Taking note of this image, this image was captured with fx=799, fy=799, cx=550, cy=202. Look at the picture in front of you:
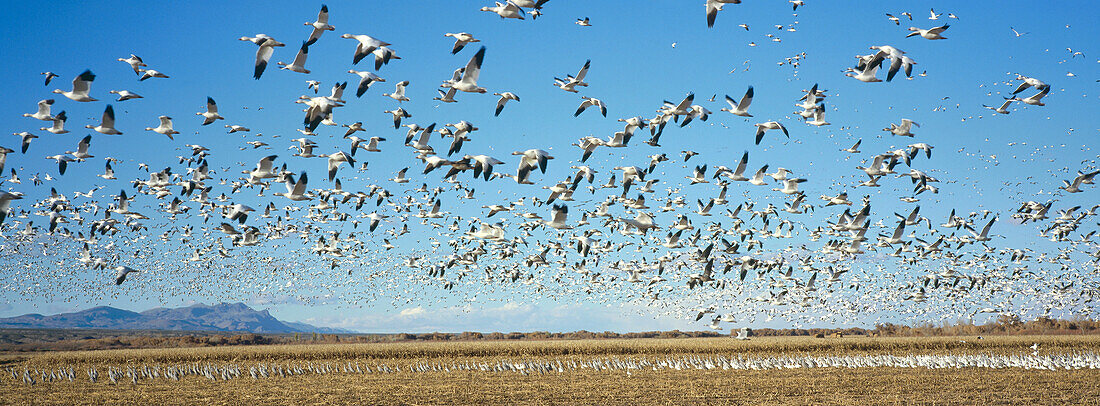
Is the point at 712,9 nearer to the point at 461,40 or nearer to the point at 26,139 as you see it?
the point at 461,40

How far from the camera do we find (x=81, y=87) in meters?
20.2

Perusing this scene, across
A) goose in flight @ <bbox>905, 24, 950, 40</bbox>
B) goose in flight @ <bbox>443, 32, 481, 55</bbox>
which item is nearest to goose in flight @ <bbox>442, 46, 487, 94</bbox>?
goose in flight @ <bbox>443, 32, 481, 55</bbox>

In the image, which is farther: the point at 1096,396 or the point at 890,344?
the point at 890,344

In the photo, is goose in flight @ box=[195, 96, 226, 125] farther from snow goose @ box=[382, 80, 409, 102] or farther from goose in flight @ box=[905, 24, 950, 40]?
goose in flight @ box=[905, 24, 950, 40]

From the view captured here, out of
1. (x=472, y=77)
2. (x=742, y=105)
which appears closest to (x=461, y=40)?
(x=472, y=77)

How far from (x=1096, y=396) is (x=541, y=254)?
61.6ft

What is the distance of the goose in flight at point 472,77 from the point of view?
19016 mm

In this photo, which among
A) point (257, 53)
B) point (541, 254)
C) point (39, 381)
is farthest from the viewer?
point (541, 254)

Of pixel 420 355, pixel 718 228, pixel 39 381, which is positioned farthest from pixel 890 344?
pixel 39 381

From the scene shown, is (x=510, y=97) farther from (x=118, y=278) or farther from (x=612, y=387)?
(x=118, y=278)

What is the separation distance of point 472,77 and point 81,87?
9953mm

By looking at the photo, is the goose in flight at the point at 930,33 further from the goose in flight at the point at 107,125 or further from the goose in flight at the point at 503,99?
the goose in flight at the point at 107,125

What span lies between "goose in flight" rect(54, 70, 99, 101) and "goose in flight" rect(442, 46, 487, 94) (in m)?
8.88

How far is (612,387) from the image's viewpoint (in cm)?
2595
